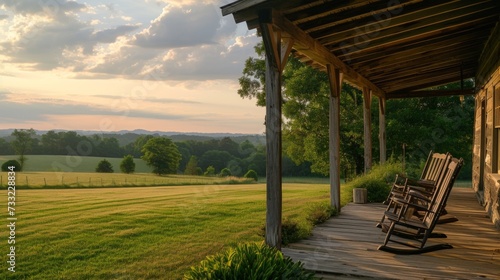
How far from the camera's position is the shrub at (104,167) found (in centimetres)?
4028

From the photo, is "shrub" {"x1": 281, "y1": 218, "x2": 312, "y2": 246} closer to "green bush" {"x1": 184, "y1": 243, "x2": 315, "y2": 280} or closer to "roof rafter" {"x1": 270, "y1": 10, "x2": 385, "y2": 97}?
"green bush" {"x1": 184, "y1": 243, "x2": 315, "y2": 280}

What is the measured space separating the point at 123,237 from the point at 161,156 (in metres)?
39.6

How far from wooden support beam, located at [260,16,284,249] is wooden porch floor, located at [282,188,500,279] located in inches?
15.0

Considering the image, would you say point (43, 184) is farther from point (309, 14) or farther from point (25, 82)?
point (309, 14)

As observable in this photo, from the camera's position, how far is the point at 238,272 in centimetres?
338

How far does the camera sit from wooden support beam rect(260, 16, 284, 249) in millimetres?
4746

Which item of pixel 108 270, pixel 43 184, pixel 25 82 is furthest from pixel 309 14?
pixel 43 184

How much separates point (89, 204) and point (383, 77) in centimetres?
944

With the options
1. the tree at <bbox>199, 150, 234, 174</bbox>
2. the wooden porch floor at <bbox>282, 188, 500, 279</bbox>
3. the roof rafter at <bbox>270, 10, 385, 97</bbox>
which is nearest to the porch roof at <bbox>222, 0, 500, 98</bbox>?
the roof rafter at <bbox>270, 10, 385, 97</bbox>

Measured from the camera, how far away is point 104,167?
133 ft

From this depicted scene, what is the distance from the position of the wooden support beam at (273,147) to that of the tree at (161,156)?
42960mm

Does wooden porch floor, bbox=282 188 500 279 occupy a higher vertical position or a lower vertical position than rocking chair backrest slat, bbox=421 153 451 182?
lower

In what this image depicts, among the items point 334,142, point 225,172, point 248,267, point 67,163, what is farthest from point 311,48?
point 67,163

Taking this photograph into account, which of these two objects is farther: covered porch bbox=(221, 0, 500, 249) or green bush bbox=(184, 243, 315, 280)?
covered porch bbox=(221, 0, 500, 249)
